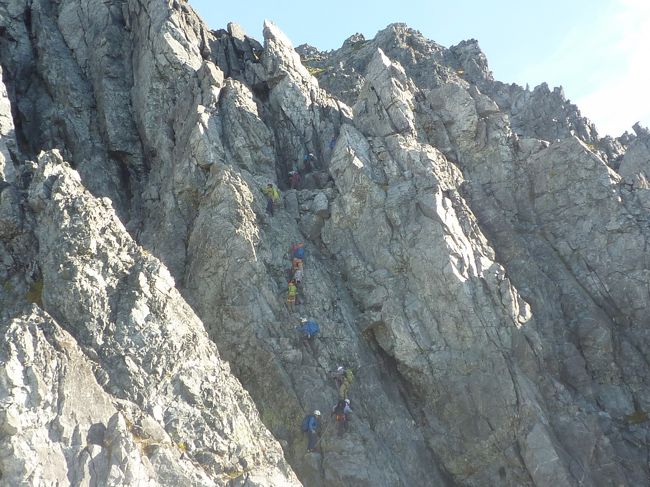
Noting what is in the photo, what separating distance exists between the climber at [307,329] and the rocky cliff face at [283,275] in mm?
550

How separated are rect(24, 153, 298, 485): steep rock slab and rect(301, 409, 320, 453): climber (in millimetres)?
3811

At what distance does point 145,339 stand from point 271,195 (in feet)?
55.8

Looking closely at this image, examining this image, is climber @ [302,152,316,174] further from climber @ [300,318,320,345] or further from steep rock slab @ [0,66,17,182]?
steep rock slab @ [0,66,17,182]

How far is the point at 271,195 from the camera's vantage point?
1634 inches

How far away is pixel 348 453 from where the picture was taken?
31531 mm

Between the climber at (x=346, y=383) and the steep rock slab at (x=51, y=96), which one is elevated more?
the steep rock slab at (x=51, y=96)

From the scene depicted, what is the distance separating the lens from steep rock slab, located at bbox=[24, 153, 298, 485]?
25016 millimetres

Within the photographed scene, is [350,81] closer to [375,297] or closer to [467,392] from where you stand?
[375,297]

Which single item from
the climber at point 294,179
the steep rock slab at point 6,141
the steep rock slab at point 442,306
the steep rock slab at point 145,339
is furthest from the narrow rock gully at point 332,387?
the steep rock slab at point 6,141

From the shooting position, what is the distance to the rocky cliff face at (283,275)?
25.2 meters

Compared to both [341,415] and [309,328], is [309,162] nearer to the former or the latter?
[309,328]

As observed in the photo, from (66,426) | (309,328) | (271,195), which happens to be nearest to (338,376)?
(309,328)

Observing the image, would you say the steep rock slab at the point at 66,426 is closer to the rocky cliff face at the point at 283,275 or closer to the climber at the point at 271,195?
the rocky cliff face at the point at 283,275

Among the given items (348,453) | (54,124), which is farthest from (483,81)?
(348,453)
